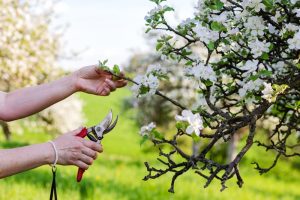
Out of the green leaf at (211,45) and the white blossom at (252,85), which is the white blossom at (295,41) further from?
the green leaf at (211,45)

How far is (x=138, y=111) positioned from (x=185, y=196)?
834 inches

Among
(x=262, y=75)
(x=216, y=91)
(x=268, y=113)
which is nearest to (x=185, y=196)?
(x=268, y=113)

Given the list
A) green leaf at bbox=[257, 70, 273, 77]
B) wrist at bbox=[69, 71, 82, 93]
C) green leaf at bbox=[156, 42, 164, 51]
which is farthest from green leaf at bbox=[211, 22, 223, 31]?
wrist at bbox=[69, 71, 82, 93]

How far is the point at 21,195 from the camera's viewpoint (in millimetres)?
8641

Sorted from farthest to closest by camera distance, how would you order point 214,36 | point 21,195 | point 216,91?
point 21,195 < point 216,91 < point 214,36

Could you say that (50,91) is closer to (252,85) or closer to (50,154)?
(50,154)

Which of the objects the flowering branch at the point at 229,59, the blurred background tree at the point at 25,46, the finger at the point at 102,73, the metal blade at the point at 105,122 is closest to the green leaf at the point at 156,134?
the flowering branch at the point at 229,59

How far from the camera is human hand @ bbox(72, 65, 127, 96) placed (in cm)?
441

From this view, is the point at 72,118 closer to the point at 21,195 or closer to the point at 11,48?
the point at 11,48

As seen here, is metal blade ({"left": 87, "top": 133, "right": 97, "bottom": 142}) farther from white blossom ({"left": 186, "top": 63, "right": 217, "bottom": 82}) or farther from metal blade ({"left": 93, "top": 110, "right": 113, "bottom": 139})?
white blossom ({"left": 186, "top": 63, "right": 217, "bottom": 82})

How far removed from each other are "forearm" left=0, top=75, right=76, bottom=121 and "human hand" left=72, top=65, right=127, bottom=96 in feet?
0.37

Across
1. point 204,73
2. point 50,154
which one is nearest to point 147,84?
point 204,73

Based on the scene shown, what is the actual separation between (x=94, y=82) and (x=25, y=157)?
114 cm

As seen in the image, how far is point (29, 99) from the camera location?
4.34 meters
